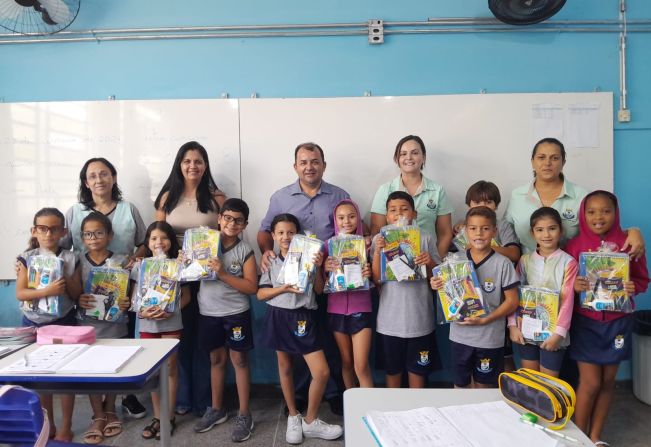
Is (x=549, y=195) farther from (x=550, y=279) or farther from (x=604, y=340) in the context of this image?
(x=604, y=340)

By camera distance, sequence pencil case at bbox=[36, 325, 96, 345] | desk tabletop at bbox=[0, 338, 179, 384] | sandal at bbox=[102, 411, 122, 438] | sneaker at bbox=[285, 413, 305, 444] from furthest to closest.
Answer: sandal at bbox=[102, 411, 122, 438]
sneaker at bbox=[285, 413, 305, 444]
pencil case at bbox=[36, 325, 96, 345]
desk tabletop at bbox=[0, 338, 179, 384]

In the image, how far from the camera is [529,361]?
2.27 meters

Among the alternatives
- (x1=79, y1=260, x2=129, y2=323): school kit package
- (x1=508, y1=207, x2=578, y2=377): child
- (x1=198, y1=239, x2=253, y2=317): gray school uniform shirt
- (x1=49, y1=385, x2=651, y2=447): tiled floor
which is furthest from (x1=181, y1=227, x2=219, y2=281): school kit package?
(x1=508, y1=207, x2=578, y2=377): child

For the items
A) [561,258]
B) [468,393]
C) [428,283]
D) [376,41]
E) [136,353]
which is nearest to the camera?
[468,393]

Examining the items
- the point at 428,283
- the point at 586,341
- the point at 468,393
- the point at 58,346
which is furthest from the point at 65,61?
the point at 586,341

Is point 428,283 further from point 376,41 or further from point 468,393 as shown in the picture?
point 376,41

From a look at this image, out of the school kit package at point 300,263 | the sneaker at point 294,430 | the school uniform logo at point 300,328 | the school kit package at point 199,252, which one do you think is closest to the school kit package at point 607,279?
the school kit package at point 300,263

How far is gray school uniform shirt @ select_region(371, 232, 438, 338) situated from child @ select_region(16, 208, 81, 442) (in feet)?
6.00

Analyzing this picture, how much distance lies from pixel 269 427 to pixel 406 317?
3.95ft

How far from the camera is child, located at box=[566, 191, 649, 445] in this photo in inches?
85.2

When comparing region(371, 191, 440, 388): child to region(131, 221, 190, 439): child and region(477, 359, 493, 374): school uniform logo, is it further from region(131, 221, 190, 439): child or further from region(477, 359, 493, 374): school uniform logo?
region(131, 221, 190, 439): child

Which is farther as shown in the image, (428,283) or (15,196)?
(15,196)

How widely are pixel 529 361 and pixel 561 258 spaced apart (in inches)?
24.5

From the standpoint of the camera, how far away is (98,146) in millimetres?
3051
